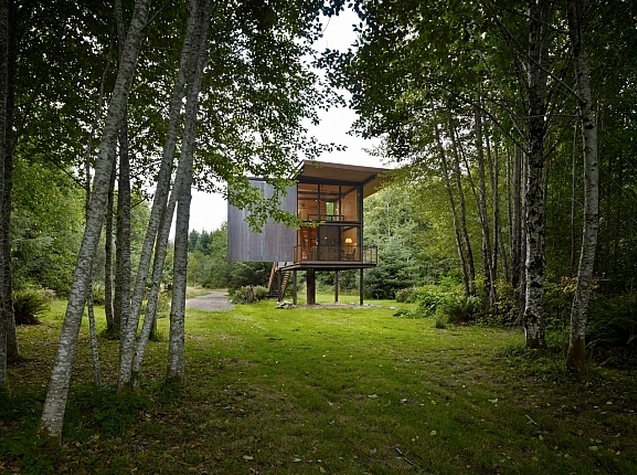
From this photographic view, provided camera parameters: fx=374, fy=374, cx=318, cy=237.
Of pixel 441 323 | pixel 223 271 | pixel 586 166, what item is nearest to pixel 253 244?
pixel 441 323

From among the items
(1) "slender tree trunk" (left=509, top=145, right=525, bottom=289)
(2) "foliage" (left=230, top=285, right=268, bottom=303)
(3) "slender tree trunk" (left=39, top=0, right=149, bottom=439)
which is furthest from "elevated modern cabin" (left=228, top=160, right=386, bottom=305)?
(3) "slender tree trunk" (left=39, top=0, right=149, bottom=439)

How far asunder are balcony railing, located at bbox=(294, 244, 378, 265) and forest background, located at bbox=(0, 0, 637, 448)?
7.22 metres

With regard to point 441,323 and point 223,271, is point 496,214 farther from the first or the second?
point 223,271

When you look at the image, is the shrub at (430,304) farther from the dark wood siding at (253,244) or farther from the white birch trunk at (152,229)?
the white birch trunk at (152,229)

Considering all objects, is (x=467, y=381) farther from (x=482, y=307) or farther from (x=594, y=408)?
(x=482, y=307)

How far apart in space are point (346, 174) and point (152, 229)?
1253 cm

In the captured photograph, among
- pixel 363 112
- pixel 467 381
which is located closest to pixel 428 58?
pixel 363 112

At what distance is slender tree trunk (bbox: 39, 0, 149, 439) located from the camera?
8.48 ft

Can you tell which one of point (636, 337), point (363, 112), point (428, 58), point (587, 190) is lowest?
point (636, 337)

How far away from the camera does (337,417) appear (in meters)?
3.63

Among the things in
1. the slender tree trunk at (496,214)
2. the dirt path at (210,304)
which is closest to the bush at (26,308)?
the dirt path at (210,304)

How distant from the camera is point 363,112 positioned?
19.2 ft

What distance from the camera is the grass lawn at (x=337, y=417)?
8.91ft

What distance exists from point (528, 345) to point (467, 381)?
4.97ft
